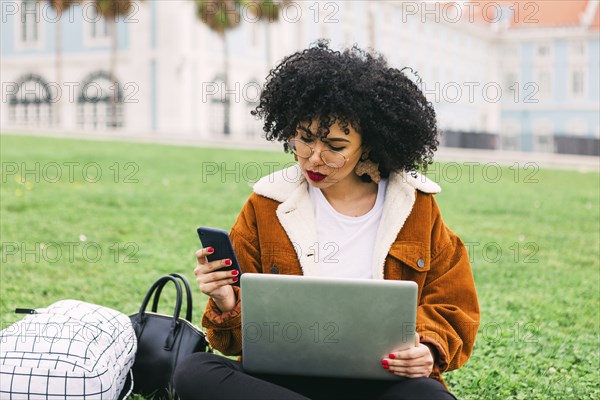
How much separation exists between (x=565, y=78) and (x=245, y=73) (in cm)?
2756

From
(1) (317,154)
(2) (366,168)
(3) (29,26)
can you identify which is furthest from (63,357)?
(3) (29,26)

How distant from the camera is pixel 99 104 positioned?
3005 centimetres

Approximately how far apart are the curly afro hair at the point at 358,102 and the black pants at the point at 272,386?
2.40 ft

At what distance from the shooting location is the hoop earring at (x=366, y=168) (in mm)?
2750

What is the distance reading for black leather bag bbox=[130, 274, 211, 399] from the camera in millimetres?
2963

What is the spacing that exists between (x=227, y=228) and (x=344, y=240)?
4455 millimetres

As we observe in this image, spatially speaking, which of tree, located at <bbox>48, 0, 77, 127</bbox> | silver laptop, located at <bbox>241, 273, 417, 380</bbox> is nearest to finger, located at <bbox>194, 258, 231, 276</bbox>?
silver laptop, located at <bbox>241, 273, 417, 380</bbox>

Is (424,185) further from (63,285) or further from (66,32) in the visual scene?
(66,32)

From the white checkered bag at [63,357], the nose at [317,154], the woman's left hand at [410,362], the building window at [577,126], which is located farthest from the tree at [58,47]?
the building window at [577,126]

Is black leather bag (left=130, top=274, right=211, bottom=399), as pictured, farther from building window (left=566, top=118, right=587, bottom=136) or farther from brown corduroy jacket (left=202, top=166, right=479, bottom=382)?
building window (left=566, top=118, right=587, bottom=136)

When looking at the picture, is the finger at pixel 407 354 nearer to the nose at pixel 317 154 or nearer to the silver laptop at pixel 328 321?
the silver laptop at pixel 328 321

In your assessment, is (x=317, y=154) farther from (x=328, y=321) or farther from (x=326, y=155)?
(x=328, y=321)

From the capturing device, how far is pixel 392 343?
2.34 meters

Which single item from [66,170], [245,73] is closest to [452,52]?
[245,73]
